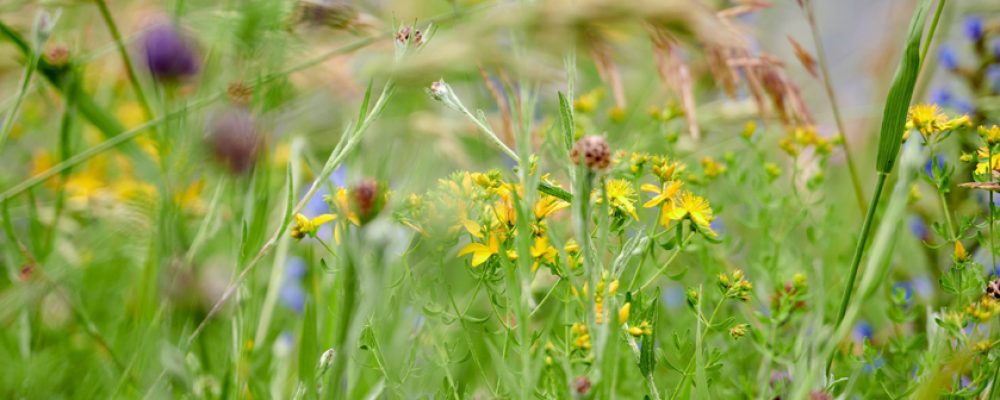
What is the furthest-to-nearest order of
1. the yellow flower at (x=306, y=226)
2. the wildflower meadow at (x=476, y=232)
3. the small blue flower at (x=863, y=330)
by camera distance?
the small blue flower at (x=863, y=330)
the yellow flower at (x=306, y=226)
the wildflower meadow at (x=476, y=232)

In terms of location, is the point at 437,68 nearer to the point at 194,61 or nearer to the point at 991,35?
the point at 194,61

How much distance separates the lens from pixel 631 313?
2.53ft

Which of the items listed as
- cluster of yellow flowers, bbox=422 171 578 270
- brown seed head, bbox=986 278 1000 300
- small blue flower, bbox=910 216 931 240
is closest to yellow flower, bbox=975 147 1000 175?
brown seed head, bbox=986 278 1000 300

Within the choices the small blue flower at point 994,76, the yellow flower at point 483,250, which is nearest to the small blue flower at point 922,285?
the small blue flower at point 994,76

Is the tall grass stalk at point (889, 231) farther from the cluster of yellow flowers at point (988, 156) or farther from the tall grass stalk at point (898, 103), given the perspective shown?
the cluster of yellow flowers at point (988, 156)

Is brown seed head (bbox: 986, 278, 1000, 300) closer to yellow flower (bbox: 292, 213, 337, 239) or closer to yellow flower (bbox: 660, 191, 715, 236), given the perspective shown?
yellow flower (bbox: 660, 191, 715, 236)

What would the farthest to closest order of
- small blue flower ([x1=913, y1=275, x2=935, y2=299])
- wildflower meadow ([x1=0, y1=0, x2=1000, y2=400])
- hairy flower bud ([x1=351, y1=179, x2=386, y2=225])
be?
1. small blue flower ([x1=913, y1=275, x2=935, y2=299])
2. wildflower meadow ([x1=0, y1=0, x2=1000, y2=400])
3. hairy flower bud ([x1=351, y1=179, x2=386, y2=225])

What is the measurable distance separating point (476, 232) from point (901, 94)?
329 mm

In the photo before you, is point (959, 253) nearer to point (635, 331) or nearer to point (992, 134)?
point (992, 134)

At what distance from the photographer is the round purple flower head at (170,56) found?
1.00 meters

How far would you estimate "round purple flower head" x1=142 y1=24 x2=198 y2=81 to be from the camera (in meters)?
1.00

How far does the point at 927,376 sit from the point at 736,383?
202 mm

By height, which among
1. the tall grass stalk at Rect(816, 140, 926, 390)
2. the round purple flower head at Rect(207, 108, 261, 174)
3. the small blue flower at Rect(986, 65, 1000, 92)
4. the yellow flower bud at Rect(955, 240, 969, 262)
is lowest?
the small blue flower at Rect(986, 65, 1000, 92)

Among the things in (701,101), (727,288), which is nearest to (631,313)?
(727,288)
